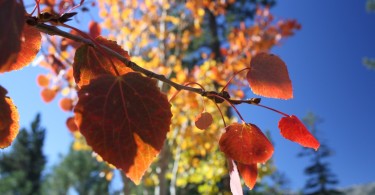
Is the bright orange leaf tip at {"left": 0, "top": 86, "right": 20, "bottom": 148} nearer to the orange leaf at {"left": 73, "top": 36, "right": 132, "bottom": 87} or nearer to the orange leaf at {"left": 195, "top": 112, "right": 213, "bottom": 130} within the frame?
the orange leaf at {"left": 73, "top": 36, "right": 132, "bottom": 87}

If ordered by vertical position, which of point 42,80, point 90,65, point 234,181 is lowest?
point 234,181

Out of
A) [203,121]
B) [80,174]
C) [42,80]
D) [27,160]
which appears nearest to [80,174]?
[80,174]

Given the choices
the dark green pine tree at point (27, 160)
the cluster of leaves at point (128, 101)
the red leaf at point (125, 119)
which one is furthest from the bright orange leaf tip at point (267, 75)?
the dark green pine tree at point (27, 160)

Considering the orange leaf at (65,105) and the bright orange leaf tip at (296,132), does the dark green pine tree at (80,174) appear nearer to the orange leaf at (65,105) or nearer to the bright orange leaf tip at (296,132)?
the orange leaf at (65,105)

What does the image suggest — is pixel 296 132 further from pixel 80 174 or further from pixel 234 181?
pixel 80 174

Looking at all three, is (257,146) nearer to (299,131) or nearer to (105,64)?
(299,131)

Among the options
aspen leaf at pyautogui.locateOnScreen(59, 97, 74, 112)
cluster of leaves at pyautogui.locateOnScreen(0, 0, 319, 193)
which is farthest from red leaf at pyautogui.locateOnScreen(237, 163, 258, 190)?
aspen leaf at pyautogui.locateOnScreen(59, 97, 74, 112)

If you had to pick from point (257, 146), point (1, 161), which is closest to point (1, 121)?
point (257, 146)
